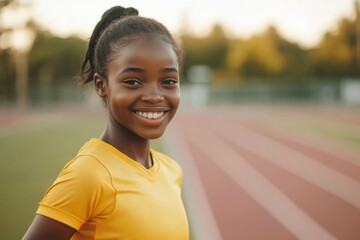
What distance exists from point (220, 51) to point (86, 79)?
52.1m

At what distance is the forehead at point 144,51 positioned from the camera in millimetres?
1420

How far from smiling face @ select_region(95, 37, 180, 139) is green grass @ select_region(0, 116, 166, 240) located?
384 cm

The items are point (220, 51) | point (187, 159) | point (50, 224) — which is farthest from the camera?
point (220, 51)

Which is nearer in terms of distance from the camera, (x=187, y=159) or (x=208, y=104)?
(x=187, y=159)

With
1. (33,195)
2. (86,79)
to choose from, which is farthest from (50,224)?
(33,195)

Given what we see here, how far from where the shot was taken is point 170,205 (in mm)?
1521

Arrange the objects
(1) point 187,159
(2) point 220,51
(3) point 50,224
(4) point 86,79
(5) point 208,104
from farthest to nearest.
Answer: (2) point 220,51 → (5) point 208,104 → (1) point 187,159 → (4) point 86,79 → (3) point 50,224

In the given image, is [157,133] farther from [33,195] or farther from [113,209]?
[33,195]

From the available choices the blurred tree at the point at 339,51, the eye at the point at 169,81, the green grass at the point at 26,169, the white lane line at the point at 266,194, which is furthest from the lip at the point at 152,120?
the blurred tree at the point at 339,51

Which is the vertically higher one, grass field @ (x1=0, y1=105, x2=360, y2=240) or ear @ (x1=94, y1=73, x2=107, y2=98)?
ear @ (x1=94, y1=73, x2=107, y2=98)

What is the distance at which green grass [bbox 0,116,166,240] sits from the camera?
17.8 feet

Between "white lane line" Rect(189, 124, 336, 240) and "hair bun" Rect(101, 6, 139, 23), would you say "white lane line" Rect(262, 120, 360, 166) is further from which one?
"hair bun" Rect(101, 6, 139, 23)

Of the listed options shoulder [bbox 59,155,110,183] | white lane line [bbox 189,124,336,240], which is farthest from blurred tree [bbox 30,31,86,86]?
shoulder [bbox 59,155,110,183]

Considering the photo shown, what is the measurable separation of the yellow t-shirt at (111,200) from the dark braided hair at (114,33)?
0.34 metres
